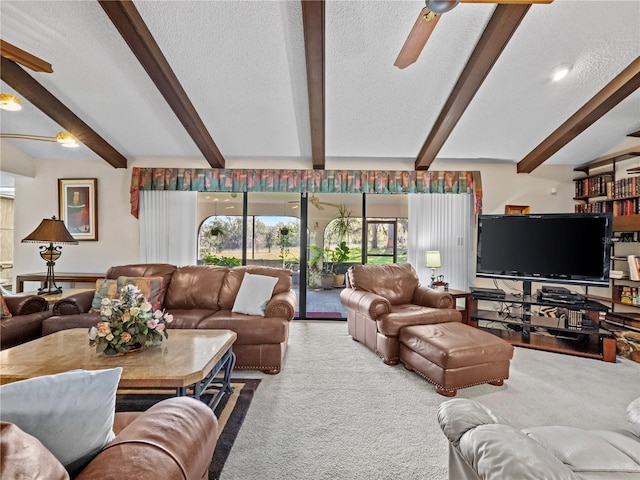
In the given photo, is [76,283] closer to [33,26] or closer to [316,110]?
[33,26]

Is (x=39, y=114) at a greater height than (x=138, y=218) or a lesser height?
greater

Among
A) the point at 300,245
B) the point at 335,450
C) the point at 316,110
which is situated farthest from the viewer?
the point at 300,245

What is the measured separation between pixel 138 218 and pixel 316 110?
10.2ft

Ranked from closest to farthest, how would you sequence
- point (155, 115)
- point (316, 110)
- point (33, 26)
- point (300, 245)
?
point (33, 26) → point (316, 110) → point (155, 115) → point (300, 245)

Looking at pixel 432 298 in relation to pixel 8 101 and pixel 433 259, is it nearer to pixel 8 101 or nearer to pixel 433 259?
pixel 433 259

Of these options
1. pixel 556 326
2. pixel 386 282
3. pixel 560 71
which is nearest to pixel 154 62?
pixel 386 282

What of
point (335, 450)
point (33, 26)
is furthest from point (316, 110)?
point (335, 450)

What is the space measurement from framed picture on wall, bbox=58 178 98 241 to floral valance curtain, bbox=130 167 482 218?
0.66 meters

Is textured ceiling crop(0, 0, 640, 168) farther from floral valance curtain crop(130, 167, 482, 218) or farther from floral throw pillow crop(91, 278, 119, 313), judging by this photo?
floral throw pillow crop(91, 278, 119, 313)

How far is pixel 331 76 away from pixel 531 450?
3.19 metres

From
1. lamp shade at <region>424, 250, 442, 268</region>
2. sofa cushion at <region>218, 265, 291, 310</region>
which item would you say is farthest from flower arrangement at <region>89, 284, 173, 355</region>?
lamp shade at <region>424, 250, 442, 268</region>

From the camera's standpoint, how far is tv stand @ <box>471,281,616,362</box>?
3.59m

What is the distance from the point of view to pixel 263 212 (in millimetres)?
5215

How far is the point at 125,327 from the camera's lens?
7.28ft
